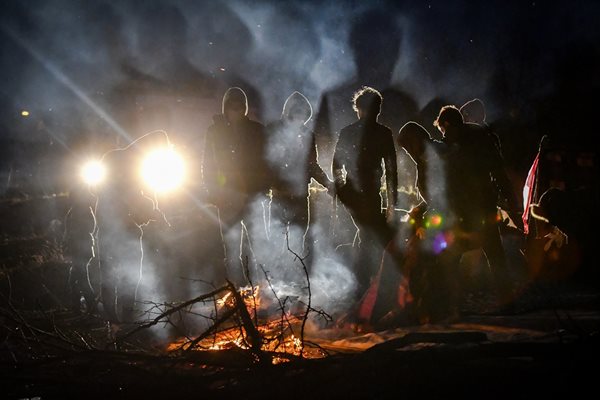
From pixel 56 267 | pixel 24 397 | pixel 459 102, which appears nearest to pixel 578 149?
pixel 459 102

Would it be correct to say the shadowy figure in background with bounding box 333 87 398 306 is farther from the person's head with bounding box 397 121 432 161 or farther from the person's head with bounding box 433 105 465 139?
the person's head with bounding box 433 105 465 139

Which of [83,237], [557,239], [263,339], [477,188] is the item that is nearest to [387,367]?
[263,339]

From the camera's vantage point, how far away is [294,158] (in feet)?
23.0

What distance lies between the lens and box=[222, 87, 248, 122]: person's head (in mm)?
6621

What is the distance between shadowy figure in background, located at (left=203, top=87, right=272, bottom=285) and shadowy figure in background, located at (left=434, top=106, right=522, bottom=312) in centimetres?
349

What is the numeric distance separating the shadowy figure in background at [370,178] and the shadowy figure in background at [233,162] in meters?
1.89

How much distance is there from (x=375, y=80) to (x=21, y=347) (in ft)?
42.8

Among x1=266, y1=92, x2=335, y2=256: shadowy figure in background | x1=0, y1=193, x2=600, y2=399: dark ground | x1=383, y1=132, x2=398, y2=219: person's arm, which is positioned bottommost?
x1=0, y1=193, x2=600, y2=399: dark ground

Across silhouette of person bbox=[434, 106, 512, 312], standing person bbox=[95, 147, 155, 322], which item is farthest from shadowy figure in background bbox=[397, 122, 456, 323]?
standing person bbox=[95, 147, 155, 322]

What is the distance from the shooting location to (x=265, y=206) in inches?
281

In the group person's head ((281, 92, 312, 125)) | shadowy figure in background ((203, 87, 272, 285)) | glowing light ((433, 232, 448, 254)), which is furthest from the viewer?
person's head ((281, 92, 312, 125))

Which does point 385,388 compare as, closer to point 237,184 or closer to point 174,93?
point 237,184

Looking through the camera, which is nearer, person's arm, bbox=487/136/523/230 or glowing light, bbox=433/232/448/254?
person's arm, bbox=487/136/523/230

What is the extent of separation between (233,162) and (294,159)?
1.14 meters
